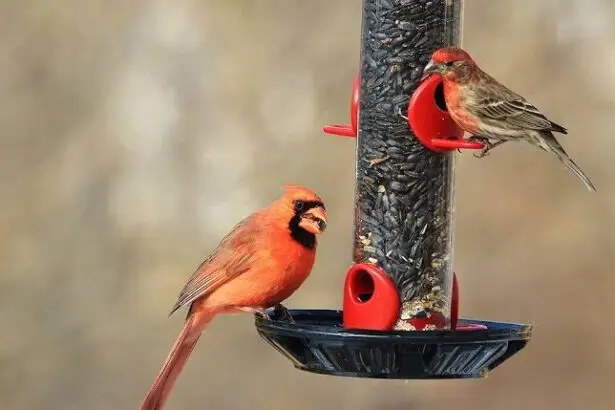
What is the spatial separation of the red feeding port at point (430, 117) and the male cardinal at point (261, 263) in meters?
0.54

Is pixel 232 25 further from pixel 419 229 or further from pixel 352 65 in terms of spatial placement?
pixel 419 229

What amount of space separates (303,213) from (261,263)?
0.29 metres

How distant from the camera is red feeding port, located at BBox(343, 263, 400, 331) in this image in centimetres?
766

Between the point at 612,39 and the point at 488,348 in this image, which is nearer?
the point at 488,348

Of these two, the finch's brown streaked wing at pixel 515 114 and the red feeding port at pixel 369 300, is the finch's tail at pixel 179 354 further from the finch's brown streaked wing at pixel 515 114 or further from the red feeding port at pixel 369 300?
the finch's brown streaked wing at pixel 515 114

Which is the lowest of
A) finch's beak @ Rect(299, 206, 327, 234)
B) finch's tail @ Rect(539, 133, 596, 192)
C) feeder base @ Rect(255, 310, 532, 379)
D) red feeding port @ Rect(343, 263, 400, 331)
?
feeder base @ Rect(255, 310, 532, 379)

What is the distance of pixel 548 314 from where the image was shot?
11688mm

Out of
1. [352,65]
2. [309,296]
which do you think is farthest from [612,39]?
[309,296]

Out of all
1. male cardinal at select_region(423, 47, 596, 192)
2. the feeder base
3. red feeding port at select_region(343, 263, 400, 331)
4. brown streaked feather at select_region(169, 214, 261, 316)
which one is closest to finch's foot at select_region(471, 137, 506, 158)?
male cardinal at select_region(423, 47, 596, 192)

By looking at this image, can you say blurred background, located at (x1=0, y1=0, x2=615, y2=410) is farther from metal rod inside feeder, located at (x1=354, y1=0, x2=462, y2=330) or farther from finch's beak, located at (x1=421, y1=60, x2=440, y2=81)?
finch's beak, located at (x1=421, y1=60, x2=440, y2=81)

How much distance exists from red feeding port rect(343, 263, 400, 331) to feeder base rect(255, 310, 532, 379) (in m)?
0.31

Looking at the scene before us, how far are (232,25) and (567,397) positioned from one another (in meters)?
3.45

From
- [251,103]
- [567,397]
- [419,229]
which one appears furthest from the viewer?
[251,103]

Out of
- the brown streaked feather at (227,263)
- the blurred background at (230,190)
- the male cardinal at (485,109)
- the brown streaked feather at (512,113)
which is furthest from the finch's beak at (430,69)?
the blurred background at (230,190)
